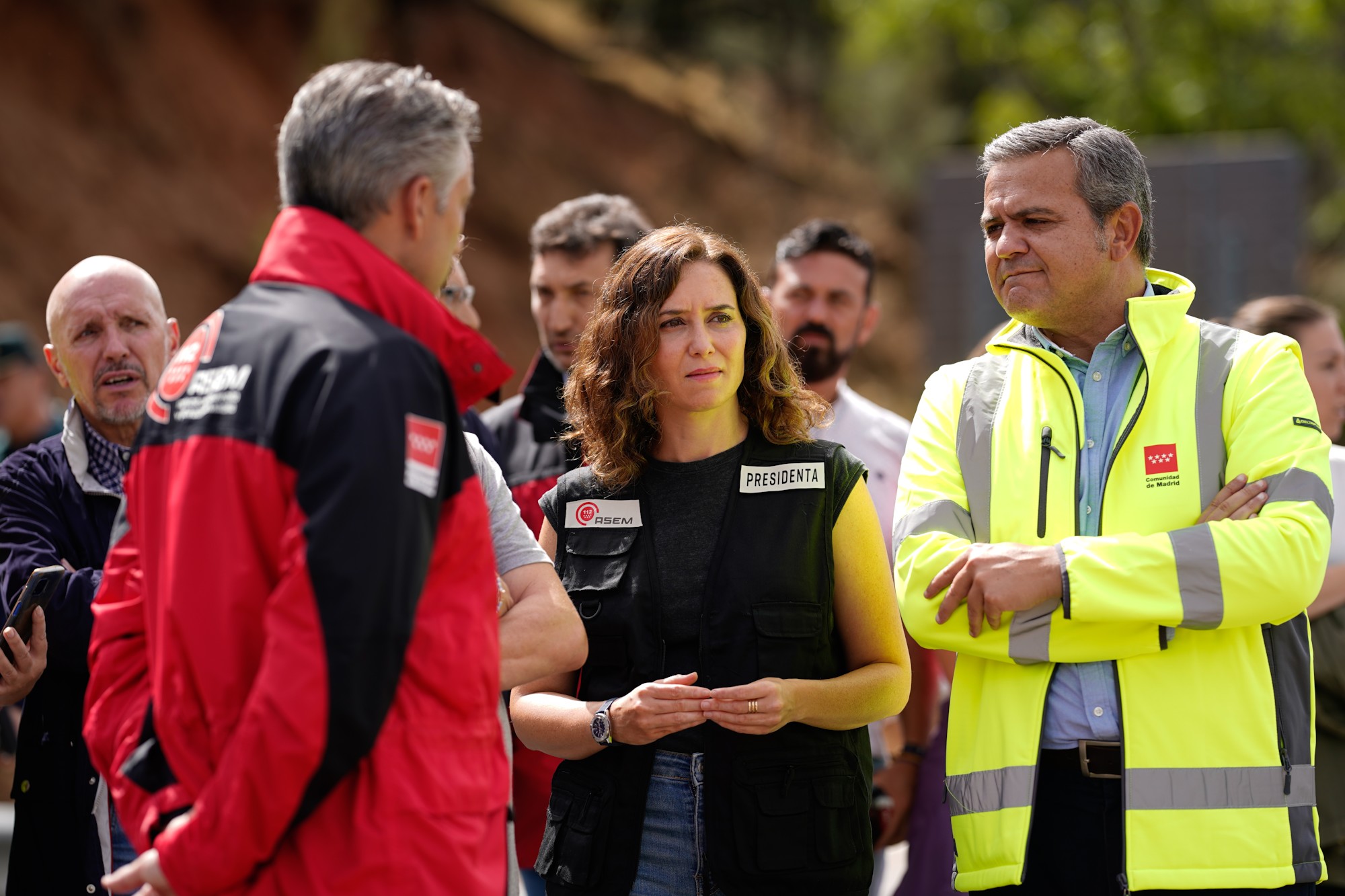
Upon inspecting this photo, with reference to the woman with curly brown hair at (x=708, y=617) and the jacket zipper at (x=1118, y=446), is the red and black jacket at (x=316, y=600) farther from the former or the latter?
the jacket zipper at (x=1118, y=446)

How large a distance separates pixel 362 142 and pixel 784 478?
→ 1371 millimetres

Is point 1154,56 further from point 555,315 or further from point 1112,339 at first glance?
point 1112,339

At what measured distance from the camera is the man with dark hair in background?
14.3 feet

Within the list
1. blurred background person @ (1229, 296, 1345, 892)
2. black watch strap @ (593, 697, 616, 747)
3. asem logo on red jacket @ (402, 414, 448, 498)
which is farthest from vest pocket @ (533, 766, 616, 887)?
blurred background person @ (1229, 296, 1345, 892)

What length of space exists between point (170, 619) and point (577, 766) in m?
1.29

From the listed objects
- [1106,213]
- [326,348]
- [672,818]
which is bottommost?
[672,818]

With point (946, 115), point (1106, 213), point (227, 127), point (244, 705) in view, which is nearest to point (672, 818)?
point (244, 705)

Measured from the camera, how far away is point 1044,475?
3.04 meters

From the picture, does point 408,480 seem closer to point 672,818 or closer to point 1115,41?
point 672,818

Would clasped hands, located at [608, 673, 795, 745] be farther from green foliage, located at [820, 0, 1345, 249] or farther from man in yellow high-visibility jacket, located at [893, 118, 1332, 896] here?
green foliage, located at [820, 0, 1345, 249]

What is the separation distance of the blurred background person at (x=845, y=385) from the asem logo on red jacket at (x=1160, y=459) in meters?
1.54

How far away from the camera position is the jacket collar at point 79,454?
3518 millimetres

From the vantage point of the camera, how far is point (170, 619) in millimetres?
2125

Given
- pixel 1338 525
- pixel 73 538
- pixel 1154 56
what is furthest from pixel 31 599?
pixel 1154 56
